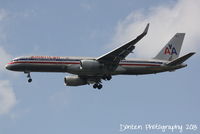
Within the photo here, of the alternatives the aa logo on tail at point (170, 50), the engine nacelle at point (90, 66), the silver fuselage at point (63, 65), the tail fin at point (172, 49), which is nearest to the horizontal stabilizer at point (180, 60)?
the silver fuselage at point (63, 65)

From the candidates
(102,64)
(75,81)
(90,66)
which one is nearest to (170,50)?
(102,64)

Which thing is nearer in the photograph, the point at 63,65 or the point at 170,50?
the point at 63,65

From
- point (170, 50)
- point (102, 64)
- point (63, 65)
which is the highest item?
point (170, 50)

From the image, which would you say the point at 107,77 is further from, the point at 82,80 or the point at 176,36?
the point at 176,36

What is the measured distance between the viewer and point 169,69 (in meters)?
68.2

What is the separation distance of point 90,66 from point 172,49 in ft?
52.1

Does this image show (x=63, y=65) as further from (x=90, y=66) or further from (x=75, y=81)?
(x=75, y=81)

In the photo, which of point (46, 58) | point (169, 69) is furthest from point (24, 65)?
point (169, 69)

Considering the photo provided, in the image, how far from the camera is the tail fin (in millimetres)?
71438

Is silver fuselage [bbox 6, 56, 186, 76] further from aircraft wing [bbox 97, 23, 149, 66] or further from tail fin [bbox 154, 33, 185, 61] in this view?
tail fin [bbox 154, 33, 185, 61]

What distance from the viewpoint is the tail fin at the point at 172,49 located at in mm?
71438

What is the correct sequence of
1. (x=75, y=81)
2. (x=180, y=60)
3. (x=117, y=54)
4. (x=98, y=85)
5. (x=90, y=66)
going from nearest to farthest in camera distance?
1. (x=90, y=66)
2. (x=117, y=54)
3. (x=180, y=60)
4. (x=98, y=85)
5. (x=75, y=81)

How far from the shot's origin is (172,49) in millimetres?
73062

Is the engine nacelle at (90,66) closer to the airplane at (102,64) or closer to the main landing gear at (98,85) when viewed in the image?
the airplane at (102,64)
